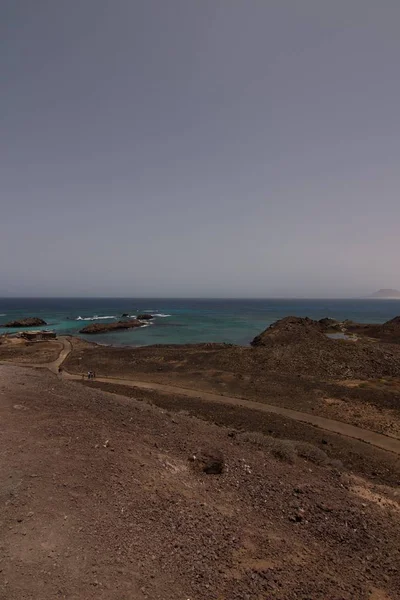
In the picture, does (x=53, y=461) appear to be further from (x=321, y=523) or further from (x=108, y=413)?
(x=321, y=523)

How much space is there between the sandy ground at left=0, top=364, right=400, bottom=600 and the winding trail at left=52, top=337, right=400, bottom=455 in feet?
22.2

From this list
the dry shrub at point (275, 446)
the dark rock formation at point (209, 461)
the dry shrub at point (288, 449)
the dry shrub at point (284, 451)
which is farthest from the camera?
the dry shrub at point (288, 449)

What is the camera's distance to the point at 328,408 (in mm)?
28094

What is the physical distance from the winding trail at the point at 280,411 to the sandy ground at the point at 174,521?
6753mm

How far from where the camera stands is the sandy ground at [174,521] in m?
8.52

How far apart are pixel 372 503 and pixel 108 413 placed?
1453 cm

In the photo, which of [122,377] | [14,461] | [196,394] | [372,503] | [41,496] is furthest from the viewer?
[122,377]

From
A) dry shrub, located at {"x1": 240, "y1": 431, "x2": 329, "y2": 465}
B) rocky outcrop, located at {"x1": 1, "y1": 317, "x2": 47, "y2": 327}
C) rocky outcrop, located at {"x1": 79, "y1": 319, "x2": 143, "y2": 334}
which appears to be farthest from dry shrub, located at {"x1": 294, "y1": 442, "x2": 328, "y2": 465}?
rocky outcrop, located at {"x1": 1, "y1": 317, "x2": 47, "y2": 327}

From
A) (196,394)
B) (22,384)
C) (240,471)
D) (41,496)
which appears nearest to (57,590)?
(41,496)

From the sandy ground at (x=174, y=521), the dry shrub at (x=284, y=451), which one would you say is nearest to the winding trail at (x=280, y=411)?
the dry shrub at (x=284, y=451)

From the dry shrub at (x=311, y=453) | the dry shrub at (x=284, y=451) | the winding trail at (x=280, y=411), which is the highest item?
the dry shrub at (x=284, y=451)

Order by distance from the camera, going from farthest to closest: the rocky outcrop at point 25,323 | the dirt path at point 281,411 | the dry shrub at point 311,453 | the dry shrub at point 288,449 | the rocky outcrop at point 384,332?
the rocky outcrop at point 25,323
the rocky outcrop at point 384,332
the dirt path at point 281,411
the dry shrub at point 311,453
the dry shrub at point 288,449

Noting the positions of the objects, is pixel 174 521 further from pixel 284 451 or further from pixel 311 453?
pixel 311 453

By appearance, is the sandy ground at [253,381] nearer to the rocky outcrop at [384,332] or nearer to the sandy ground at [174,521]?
the sandy ground at [174,521]
